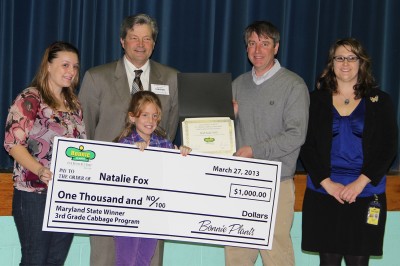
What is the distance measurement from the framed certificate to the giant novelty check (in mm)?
146

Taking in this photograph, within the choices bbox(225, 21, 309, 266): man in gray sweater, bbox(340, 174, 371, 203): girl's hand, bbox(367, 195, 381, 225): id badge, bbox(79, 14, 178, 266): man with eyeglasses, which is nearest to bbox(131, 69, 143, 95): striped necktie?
bbox(79, 14, 178, 266): man with eyeglasses

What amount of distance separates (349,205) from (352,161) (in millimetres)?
276

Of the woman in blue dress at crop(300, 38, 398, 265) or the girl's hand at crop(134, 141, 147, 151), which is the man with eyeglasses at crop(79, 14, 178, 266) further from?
the woman in blue dress at crop(300, 38, 398, 265)

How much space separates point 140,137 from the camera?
371 cm

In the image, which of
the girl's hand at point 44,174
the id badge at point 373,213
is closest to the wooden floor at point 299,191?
the girl's hand at point 44,174

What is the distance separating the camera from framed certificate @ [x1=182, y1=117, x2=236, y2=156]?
12.6ft

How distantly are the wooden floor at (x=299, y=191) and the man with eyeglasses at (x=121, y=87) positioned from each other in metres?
0.69

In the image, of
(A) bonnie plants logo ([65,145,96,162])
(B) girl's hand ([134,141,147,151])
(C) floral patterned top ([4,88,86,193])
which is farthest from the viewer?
(B) girl's hand ([134,141,147,151])

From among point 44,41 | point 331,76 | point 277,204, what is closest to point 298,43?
point 331,76

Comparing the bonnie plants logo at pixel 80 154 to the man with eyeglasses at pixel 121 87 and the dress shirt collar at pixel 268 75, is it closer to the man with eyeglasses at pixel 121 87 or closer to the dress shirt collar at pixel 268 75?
the man with eyeglasses at pixel 121 87

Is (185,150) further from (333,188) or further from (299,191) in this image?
(299,191)

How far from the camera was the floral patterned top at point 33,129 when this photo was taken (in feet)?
10.8

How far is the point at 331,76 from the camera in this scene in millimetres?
3820

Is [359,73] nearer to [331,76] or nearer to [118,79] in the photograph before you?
[331,76]
